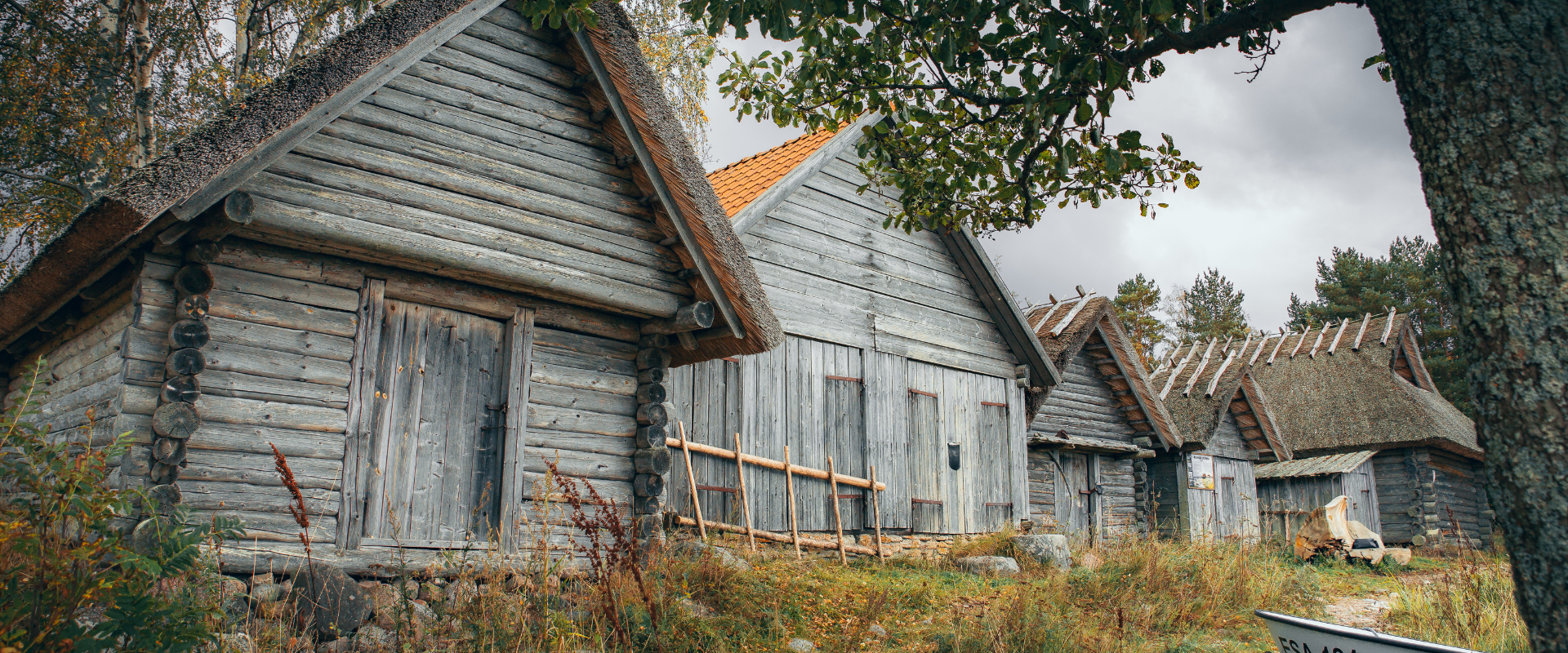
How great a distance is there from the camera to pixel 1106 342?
16188 millimetres

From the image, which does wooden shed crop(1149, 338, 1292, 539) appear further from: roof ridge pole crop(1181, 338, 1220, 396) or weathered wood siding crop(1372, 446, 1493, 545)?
weathered wood siding crop(1372, 446, 1493, 545)

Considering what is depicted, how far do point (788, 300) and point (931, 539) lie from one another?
12.1 feet

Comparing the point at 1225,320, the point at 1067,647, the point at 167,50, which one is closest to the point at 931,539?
the point at 1067,647

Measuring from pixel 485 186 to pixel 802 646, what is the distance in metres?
3.68

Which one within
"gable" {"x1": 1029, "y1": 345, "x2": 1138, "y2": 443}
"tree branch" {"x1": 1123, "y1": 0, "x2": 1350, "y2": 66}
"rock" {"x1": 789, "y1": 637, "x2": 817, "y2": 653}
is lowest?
"rock" {"x1": 789, "y1": 637, "x2": 817, "y2": 653}

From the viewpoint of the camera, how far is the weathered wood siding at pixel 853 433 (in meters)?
9.46

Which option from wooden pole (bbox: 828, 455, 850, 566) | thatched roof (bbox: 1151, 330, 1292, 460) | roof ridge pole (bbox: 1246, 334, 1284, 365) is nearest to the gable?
thatched roof (bbox: 1151, 330, 1292, 460)

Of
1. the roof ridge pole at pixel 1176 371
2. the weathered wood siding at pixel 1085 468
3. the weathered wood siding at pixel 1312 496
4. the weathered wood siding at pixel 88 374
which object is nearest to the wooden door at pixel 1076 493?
the weathered wood siding at pixel 1085 468

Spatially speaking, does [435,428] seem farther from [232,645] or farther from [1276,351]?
[1276,351]

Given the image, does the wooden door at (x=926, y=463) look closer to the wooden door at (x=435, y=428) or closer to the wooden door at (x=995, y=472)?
the wooden door at (x=995, y=472)

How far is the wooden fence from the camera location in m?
8.87

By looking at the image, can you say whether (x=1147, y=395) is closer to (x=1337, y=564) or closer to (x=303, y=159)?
(x=1337, y=564)

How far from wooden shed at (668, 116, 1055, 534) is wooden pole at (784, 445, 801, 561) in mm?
71

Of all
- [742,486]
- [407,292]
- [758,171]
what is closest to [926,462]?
[742,486]
